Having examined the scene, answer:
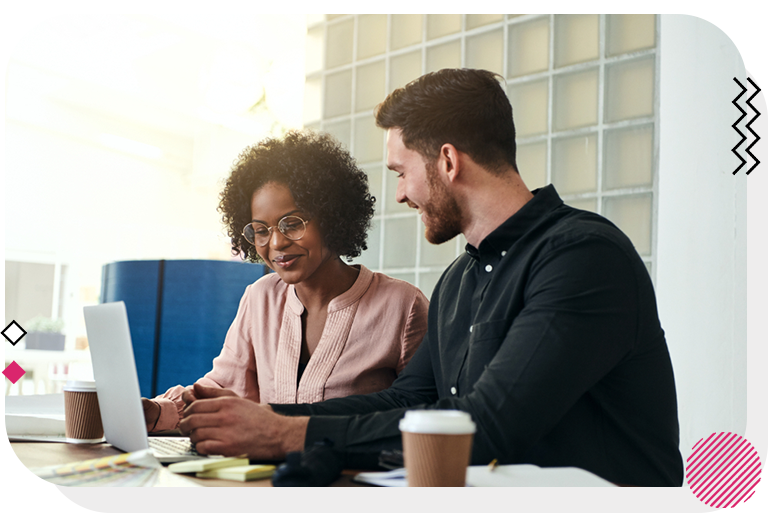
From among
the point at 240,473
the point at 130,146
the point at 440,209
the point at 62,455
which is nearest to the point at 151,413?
the point at 62,455

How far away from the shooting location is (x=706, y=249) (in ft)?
6.40

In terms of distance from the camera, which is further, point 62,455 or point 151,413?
point 151,413

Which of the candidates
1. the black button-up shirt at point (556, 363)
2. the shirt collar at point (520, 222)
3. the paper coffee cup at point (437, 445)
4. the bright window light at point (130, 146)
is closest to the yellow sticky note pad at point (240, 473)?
the black button-up shirt at point (556, 363)

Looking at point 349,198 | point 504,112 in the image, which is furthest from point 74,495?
point 349,198

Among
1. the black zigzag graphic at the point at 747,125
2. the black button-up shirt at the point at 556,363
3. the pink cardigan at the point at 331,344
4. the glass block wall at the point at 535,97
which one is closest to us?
the black button-up shirt at the point at 556,363

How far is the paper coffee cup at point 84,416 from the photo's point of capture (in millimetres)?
1170

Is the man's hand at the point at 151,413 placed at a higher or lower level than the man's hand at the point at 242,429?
lower

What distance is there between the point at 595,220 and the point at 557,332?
28cm

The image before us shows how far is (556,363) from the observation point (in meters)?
0.93

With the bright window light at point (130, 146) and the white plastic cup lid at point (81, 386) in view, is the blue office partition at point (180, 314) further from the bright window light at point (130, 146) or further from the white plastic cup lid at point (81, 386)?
the bright window light at point (130, 146)

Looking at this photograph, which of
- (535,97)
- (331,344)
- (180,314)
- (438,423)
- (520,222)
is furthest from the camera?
(535,97)

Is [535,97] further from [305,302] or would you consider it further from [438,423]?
[438,423]

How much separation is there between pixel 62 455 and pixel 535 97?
185cm

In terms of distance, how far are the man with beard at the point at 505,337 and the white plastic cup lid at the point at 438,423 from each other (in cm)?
23
